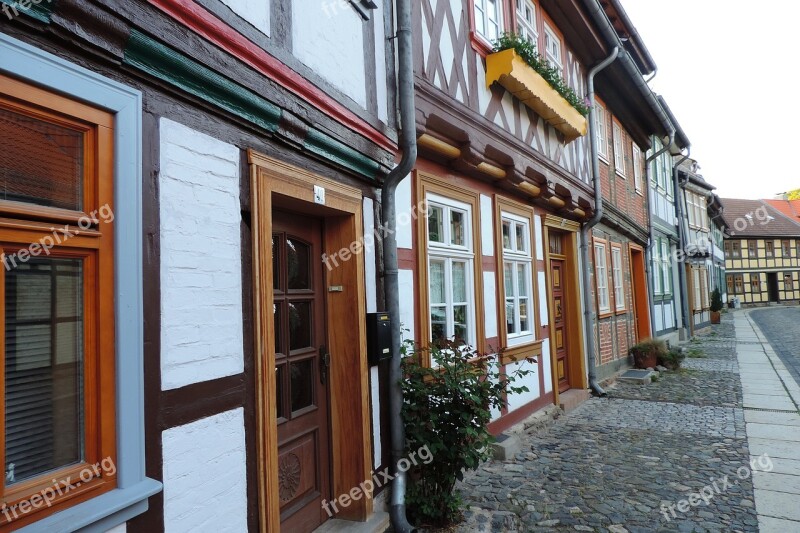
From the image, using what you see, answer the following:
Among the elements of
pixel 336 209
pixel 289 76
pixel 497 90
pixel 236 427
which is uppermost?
pixel 497 90

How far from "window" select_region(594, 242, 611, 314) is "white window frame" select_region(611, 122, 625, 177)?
6.71ft

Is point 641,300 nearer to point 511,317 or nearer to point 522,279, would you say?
point 522,279

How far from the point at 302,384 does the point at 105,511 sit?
172 centimetres

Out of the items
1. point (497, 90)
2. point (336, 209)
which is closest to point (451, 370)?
point (336, 209)

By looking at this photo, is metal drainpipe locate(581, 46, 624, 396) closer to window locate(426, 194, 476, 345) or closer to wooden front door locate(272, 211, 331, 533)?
window locate(426, 194, 476, 345)

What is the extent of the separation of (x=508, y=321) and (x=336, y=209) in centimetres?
364

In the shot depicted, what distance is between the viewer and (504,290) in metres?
6.25

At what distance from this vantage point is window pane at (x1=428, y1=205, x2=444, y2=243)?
5168mm

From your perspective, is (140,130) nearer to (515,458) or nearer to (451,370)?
(451,370)

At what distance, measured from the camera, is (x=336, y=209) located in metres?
3.53

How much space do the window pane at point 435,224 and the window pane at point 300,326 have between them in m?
1.85

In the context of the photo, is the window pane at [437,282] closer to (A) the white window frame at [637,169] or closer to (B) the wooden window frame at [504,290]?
(B) the wooden window frame at [504,290]

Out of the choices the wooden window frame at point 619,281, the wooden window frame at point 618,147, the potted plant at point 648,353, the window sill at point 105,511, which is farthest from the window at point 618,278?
the window sill at point 105,511

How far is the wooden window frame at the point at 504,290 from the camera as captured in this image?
616 centimetres
